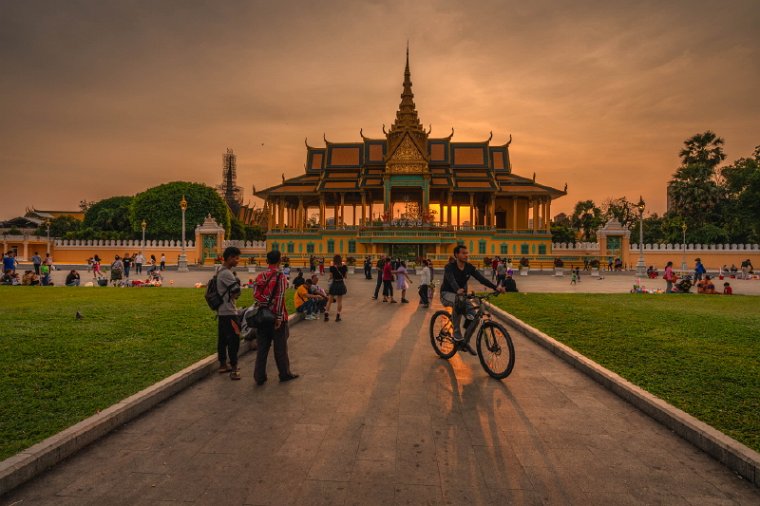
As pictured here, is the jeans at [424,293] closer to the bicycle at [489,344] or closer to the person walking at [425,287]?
the person walking at [425,287]

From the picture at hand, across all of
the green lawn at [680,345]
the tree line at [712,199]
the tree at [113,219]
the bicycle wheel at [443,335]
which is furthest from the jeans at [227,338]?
the tree at [113,219]

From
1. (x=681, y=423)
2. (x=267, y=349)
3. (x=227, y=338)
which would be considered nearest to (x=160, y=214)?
(x=227, y=338)

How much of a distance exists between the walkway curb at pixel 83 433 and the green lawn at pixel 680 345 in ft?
18.8

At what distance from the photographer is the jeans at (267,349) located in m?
5.76

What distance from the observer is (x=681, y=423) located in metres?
4.23

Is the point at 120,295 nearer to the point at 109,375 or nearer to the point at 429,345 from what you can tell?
the point at 109,375

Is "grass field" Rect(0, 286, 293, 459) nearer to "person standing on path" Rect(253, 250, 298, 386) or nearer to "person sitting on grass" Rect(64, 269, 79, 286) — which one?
"person standing on path" Rect(253, 250, 298, 386)

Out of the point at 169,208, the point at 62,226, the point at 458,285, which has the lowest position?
the point at 458,285

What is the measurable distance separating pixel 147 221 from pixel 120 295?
149 feet

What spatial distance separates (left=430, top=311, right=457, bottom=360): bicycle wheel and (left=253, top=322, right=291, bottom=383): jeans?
Answer: 102 inches

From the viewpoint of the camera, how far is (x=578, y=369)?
656 cm

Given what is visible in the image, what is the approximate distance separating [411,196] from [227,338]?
47.7 meters

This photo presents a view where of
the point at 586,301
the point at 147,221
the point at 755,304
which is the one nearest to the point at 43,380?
the point at 586,301

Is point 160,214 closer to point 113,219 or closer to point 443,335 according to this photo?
point 113,219
